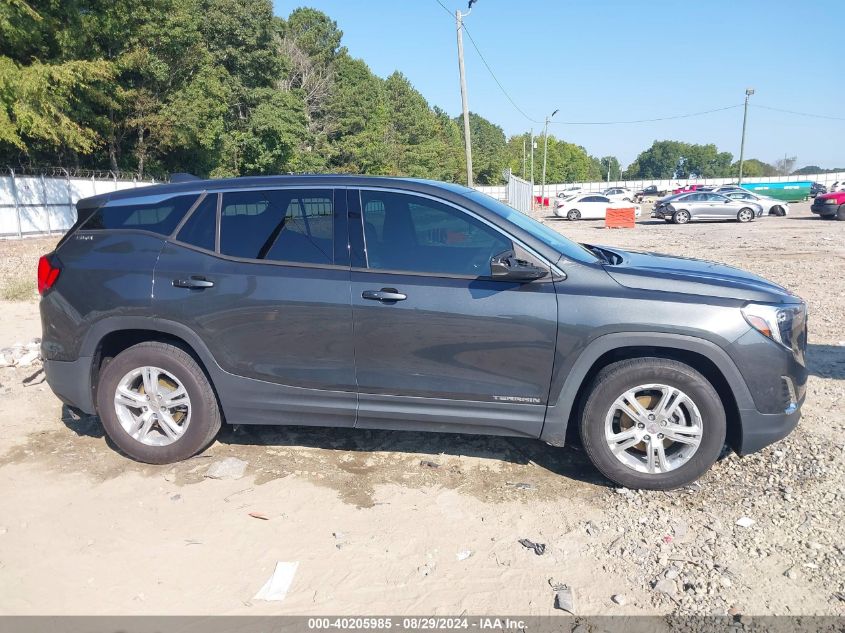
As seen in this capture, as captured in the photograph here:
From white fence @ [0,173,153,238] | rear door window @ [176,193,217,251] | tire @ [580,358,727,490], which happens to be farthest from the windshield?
white fence @ [0,173,153,238]

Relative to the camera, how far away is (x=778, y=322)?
3652mm

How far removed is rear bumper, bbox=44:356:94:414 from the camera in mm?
4289

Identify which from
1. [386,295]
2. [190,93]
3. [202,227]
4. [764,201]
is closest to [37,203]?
[190,93]

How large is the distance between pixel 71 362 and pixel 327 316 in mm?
1865

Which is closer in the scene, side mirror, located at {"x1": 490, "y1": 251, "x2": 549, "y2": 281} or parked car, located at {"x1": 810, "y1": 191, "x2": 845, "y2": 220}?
side mirror, located at {"x1": 490, "y1": 251, "x2": 549, "y2": 281}

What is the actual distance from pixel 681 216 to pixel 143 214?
2954 centimetres

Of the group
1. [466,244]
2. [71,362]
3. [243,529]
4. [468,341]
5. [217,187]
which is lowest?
[243,529]

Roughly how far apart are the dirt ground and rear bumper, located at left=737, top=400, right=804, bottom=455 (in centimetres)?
34

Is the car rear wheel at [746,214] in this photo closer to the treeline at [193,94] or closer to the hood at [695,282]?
the treeline at [193,94]

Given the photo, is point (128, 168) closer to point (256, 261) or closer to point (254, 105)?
point (254, 105)

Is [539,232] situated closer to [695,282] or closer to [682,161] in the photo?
[695,282]

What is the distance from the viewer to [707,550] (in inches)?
128

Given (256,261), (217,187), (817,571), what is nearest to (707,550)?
(817,571)

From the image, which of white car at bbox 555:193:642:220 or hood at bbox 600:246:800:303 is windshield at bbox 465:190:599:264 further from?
white car at bbox 555:193:642:220
